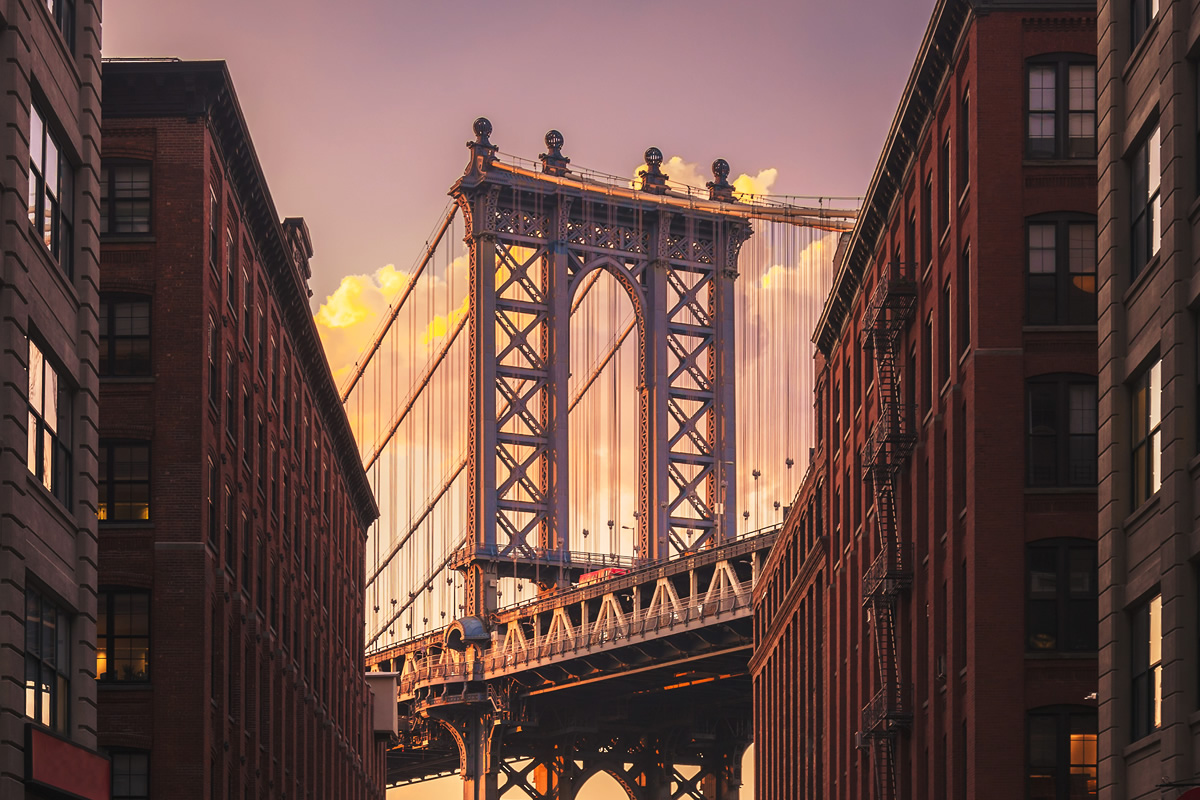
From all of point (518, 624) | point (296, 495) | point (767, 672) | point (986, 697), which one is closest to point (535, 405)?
point (518, 624)

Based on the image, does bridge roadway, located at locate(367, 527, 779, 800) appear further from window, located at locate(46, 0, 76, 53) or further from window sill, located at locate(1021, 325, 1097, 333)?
window, located at locate(46, 0, 76, 53)

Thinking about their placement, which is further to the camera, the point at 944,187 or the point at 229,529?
the point at 229,529

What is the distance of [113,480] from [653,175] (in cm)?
10327

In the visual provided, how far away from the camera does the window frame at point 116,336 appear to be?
54906 mm

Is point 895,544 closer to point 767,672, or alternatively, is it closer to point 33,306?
point 33,306

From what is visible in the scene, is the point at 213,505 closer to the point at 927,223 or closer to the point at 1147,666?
the point at 927,223

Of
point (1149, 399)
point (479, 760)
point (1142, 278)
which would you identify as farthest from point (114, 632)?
point (479, 760)

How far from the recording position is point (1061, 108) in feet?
164

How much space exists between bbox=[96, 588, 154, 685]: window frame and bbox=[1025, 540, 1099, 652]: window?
20.1 metres

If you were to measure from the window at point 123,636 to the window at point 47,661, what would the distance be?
17310mm

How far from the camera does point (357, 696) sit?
360ft

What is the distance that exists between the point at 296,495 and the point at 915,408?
2835cm

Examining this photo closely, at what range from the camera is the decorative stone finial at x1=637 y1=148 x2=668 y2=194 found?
502ft

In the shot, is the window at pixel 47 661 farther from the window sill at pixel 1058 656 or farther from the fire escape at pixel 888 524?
the fire escape at pixel 888 524
